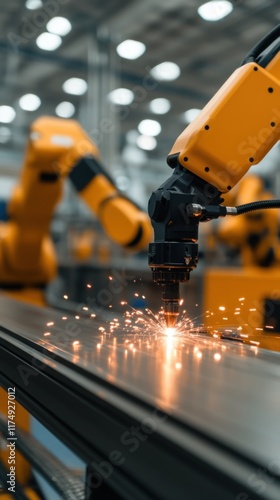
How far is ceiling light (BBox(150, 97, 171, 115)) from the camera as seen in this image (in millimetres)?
10390

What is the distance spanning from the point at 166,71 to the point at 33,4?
2851 mm

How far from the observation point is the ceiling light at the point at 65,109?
37.1 ft

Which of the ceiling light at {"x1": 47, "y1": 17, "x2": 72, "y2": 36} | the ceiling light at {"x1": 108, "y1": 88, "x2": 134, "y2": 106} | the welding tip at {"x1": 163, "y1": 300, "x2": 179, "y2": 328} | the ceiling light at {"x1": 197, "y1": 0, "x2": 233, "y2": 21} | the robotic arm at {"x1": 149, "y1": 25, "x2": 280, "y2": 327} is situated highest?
the ceiling light at {"x1": 108, "y1": 88, "x2": 134, "y2": 106}

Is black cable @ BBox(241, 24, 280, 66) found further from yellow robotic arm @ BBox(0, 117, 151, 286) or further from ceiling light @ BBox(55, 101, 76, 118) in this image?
ceiling light @ BBox(55, 101, 76, 118)

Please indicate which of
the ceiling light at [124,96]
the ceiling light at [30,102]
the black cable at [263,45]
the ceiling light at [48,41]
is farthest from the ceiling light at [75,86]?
the black cable at [263,45]

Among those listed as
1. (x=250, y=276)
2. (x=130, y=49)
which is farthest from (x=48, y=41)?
(x=250, y=276)

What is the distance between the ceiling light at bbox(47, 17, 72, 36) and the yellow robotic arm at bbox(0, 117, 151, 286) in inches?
152

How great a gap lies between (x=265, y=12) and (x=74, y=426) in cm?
664

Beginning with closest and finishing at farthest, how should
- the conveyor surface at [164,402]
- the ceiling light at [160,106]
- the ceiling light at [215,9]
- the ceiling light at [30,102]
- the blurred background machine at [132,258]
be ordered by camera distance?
the conveyor surface at [164,402], the blurred background machine at [132,258], the ceiling light at [215,9], the ceiling light at [160,106], the ceiling light at [30,102]

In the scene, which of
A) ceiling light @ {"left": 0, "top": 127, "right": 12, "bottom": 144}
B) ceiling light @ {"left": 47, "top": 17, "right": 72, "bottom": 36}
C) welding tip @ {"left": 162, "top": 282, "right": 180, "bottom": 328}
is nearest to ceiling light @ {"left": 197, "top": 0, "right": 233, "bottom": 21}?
ceiling light @ {"left": 47, "top": 17, "right": 72, "bottom": 36}

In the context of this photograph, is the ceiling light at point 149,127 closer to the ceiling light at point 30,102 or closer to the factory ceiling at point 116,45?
the factory ceiling at point 116,45

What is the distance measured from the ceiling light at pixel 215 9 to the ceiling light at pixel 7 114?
6.10 metres

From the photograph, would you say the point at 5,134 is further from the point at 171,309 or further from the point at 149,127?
the point at 171,309

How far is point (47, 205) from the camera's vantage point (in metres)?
3.57
